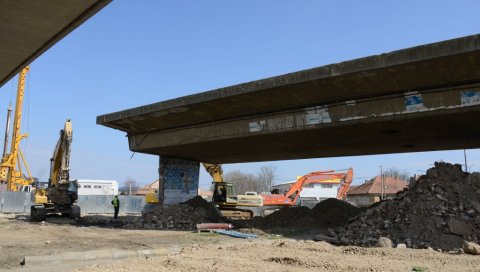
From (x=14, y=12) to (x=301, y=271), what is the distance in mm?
6966

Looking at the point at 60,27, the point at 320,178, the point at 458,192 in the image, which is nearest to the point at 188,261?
the point at 60,27

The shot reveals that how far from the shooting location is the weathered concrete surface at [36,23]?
3.74 metres

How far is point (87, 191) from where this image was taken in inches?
2438

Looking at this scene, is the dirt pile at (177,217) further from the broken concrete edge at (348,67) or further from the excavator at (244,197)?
the broken concrete edge at (348,67)

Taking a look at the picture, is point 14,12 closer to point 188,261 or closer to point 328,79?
point 188,261

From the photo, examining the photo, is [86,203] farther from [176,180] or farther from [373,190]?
[373,190]

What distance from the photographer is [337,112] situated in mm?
15992

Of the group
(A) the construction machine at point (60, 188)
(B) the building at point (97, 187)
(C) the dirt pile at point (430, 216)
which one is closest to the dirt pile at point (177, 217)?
(A) the construction machine at point (60, 188)

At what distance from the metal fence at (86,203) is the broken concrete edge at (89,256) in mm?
27346

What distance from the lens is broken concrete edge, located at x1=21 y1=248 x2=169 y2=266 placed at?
10.0 metres

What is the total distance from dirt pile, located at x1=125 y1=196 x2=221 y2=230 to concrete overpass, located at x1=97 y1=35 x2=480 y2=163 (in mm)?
3069

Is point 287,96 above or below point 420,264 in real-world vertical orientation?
above

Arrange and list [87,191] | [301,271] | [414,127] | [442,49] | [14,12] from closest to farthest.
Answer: [14,12] < [301,271] < [442,49] < [414,127] < [87,191]

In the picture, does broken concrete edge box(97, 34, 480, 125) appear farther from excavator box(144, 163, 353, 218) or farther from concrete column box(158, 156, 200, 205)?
→ excavator box(144, 163, 353, 218)
